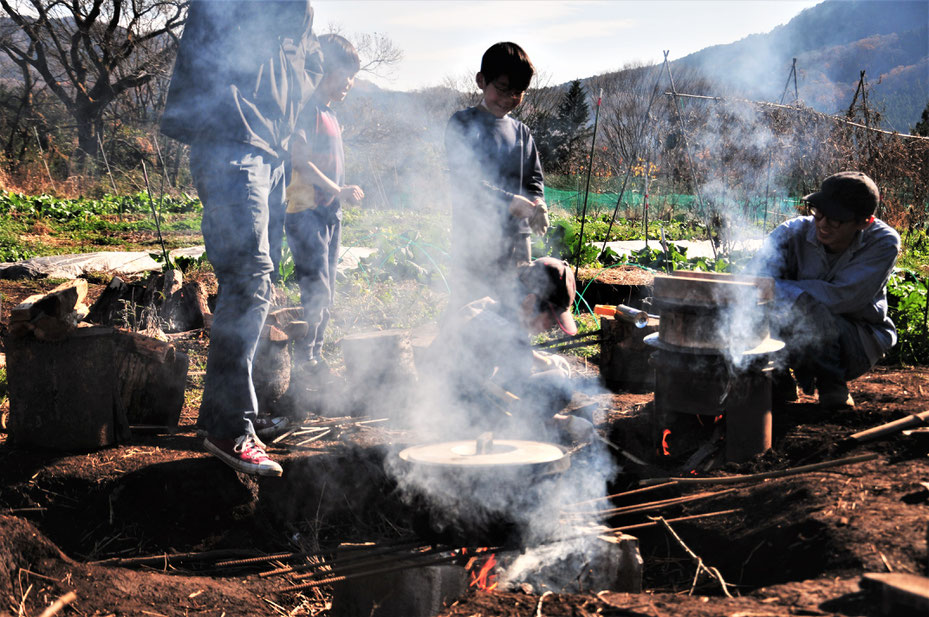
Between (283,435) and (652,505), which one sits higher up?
(283,435)

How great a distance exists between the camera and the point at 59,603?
2428 mm

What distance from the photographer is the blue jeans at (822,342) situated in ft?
13.0

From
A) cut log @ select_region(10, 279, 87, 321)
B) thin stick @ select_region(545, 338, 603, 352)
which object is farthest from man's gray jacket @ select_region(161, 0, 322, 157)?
thin stick @ select_region(545, 338, 603, 352)

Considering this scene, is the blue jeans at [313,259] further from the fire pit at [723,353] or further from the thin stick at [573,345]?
the fire pit at [723,353]

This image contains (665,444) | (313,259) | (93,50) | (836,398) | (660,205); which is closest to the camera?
(665,444)

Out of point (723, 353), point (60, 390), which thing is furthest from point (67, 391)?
Result: point (723, 353)

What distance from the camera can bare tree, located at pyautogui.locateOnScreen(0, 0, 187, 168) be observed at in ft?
78.2

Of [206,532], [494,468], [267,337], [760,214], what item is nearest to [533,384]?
[494,468]

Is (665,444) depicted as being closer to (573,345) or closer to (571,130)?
(573,345)

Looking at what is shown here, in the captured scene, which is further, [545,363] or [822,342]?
[545,363]

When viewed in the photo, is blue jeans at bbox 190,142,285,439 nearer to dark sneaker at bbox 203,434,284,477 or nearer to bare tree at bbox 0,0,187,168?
dark sneaker at bbox 203,434,284,477

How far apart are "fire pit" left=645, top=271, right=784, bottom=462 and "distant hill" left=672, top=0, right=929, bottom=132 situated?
35.0 metres

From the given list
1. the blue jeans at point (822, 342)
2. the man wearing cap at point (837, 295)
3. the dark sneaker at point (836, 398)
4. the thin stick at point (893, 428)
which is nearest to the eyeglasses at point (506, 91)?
the man wearing cap at point (837, 295)

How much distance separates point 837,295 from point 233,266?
130 inches
